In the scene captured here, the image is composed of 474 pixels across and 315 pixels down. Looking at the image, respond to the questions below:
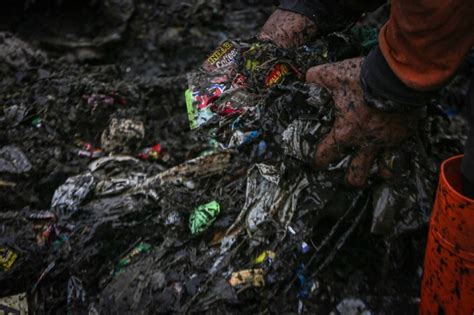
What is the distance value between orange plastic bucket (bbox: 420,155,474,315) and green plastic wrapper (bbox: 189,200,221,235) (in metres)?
1.01

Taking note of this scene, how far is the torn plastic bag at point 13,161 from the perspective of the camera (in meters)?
2.22

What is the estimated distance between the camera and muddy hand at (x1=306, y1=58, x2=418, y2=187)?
54.9 inches

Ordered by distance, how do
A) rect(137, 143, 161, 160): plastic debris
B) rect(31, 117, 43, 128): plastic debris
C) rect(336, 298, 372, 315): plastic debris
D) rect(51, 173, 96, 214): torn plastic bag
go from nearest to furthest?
1. rect(336, 298, 372, 315): plastic debris
2. rect(51, 173, 96, 214): torn plastic bag
3. rect(137, 143, 161, 160): plastic debris
4. rect(31, 117, 43, 128): plastic debris

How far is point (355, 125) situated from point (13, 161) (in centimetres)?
199

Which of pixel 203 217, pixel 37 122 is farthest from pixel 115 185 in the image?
pixel 37 122

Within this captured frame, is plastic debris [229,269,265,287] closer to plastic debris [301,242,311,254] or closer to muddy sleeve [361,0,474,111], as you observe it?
plastic debris [301,242,311,254]

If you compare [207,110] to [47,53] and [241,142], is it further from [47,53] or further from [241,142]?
[47,53]

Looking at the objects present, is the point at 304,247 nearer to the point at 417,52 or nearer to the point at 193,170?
the point at 193,170

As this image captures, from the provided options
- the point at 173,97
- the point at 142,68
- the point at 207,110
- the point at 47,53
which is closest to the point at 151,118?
the point at 173,97

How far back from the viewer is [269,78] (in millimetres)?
1818

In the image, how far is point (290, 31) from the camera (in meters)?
1.92

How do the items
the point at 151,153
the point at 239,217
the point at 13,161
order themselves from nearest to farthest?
1. the point at 239,217
2. the point at 13,161
3. the point at 151,153

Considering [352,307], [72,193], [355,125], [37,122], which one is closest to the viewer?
[355,125]

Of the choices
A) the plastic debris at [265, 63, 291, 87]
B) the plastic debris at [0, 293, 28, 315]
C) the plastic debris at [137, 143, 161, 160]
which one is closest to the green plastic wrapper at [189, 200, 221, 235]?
the plastic debris at [137, 143, 161, 160]
